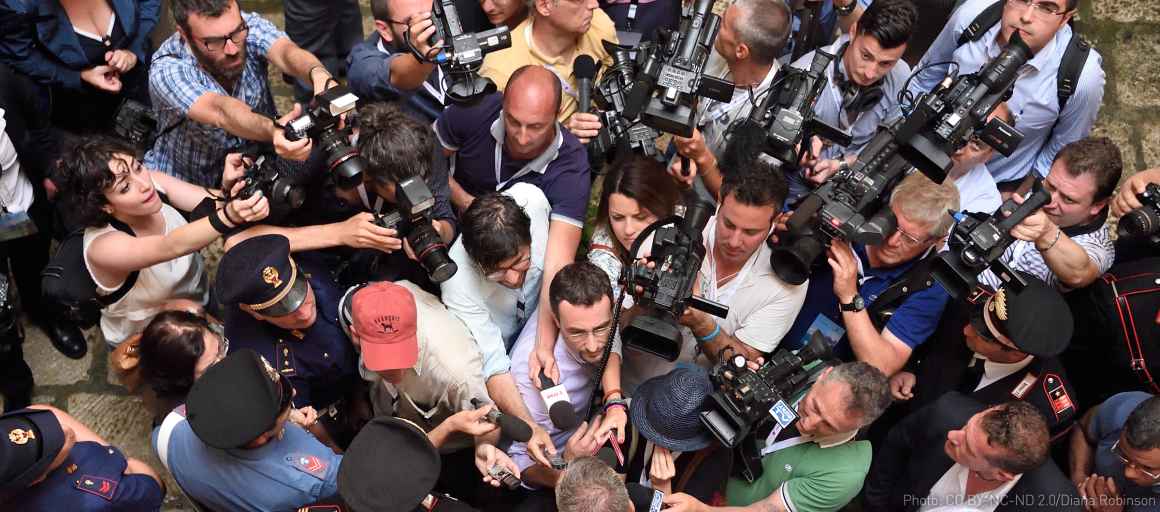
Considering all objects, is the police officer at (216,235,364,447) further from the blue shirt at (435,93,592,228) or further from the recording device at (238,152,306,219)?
the blue shirt at (435,93,592,228)

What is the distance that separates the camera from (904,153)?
11.2 feet

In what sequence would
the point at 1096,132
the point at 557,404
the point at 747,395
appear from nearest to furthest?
1. the point at 747,395
2. the point at 557,404
3. the point at 1096,132

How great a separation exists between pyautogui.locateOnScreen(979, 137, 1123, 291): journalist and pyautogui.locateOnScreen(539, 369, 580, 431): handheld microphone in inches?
72.6

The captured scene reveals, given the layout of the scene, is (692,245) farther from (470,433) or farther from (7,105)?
(7,105)

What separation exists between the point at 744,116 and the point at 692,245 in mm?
1131

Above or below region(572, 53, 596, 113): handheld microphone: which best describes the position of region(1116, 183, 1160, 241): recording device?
above

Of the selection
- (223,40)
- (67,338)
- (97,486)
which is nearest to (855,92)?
(223,40)

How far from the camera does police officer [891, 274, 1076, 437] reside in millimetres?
3273

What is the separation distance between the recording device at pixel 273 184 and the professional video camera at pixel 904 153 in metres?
1.92

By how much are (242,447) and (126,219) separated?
1.18 meters

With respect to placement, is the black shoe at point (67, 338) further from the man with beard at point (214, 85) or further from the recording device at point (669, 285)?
the recording device at point (669, 285)

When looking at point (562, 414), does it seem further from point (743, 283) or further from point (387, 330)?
point (743, 283)

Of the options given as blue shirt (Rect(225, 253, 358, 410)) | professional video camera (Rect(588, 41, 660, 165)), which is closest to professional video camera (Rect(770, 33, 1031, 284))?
professional video camera (Rect(588, 41, 660, 165))

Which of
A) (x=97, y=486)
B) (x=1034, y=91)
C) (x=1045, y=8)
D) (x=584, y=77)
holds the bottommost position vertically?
(x=97, y=486)
